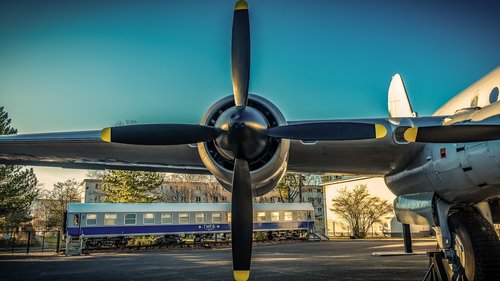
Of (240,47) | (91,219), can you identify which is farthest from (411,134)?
(91,219)

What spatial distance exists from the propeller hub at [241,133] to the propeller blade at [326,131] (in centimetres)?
24

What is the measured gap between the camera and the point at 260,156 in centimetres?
720

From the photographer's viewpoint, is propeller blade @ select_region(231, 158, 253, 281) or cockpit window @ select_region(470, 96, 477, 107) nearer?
propeller blade @ select_region(231, 158, 253, 281)

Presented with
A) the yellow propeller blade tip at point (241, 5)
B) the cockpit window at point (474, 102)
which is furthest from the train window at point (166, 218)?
the cockpit window at point (474, 102)

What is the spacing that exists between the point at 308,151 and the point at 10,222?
155 ft

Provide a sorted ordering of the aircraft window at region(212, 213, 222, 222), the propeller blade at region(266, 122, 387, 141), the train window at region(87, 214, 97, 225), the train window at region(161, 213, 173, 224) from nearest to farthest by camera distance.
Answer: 1. the propeller blade at region(266, 122, 387, 141)
2. the train window at region(87, 214, 97, 225)
3. the train window at region(161, 213, 173, 224)
4. the aircraft window at region(212, 213, 222, 222)

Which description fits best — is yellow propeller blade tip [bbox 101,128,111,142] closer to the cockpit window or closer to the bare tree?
the cockpit window

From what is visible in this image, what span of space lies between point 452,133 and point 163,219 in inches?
1053

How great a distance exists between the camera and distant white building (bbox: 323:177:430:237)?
134ft

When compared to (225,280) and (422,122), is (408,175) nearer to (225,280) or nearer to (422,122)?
(422,122)

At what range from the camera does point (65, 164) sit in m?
10.8

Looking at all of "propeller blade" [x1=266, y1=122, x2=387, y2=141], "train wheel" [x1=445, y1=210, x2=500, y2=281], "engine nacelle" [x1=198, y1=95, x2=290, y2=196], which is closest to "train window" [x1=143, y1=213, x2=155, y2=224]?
"engine nacelle" [x1=198, y1=95, x2=290, y2=196]

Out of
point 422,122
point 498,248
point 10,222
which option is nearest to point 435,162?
point 422,122

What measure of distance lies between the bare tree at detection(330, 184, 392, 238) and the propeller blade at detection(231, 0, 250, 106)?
37.3m
